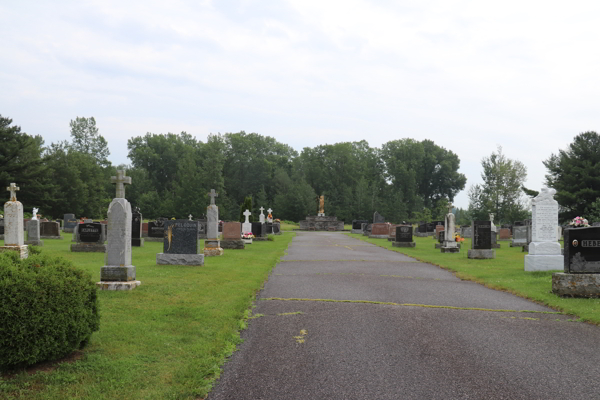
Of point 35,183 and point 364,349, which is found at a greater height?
point 35,183

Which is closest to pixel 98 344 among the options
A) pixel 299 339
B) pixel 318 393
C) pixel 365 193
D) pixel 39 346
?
pixel 39 346

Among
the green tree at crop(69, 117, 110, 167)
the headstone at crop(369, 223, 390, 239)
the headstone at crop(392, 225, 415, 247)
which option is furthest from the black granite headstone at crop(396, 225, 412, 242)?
the green tree at crop(69, 117, 110, 167)

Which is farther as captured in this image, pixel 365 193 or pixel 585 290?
pixel 365 193

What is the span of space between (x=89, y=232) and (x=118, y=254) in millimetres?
9531

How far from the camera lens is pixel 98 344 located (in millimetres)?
5145

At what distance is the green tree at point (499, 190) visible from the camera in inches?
2365

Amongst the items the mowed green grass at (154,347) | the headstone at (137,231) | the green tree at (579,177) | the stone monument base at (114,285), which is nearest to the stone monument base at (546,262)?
the mowed green grass at (154,347)

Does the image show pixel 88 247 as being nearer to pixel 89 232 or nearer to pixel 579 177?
pixel 89 232

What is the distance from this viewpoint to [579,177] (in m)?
Answer: 43.0

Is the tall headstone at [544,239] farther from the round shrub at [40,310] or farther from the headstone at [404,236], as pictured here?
the round shrub at [40,310]

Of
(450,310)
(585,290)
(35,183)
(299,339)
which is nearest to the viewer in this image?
(299,339)

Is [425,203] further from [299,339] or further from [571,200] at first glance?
[299,339]

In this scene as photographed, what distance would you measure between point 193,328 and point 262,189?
7492 cm

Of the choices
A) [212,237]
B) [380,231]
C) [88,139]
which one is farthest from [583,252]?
[88,139]
